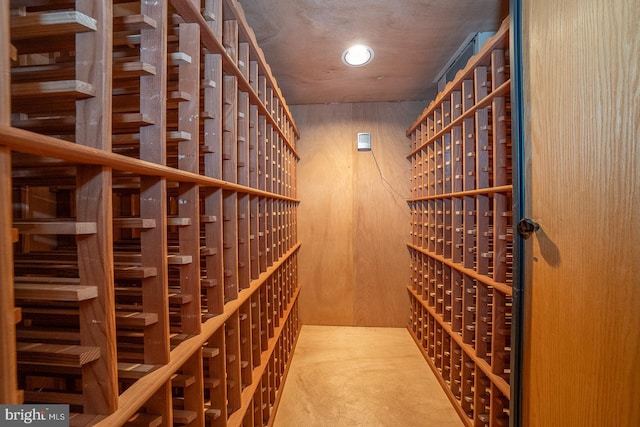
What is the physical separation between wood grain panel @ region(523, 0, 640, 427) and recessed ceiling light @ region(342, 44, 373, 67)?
1133 mm

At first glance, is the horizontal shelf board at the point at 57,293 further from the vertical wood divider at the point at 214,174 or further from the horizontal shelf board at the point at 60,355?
the vertical wood divider at the point at 214,174

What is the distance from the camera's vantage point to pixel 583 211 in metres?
0.74

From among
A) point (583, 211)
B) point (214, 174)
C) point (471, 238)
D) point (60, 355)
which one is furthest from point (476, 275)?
point (60, 355)

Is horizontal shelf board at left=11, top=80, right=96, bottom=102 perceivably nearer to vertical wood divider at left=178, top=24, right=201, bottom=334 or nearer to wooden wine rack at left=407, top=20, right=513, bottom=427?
vertical wood divider at left=178, top=24, right=201, bottom=334

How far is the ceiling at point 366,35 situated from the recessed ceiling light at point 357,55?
45mm

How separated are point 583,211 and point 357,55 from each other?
1683mm

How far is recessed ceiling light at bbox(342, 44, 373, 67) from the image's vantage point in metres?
1.90

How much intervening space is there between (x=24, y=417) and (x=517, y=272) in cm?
121

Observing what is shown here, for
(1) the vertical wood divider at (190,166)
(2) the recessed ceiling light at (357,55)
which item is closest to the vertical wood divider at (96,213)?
(1) the vertical wood divider at (190,166)

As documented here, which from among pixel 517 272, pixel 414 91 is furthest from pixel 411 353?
pixel 414 91

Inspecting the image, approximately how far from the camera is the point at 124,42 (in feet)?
2.34

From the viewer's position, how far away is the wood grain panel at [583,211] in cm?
65

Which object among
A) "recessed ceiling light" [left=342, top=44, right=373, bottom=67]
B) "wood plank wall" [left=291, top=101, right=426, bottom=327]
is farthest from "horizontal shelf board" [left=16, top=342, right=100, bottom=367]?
"wood plank wall" [left=291, top=101, right=426, bottom=327]

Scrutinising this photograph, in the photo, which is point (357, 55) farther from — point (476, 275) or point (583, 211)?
point (583, 211)
